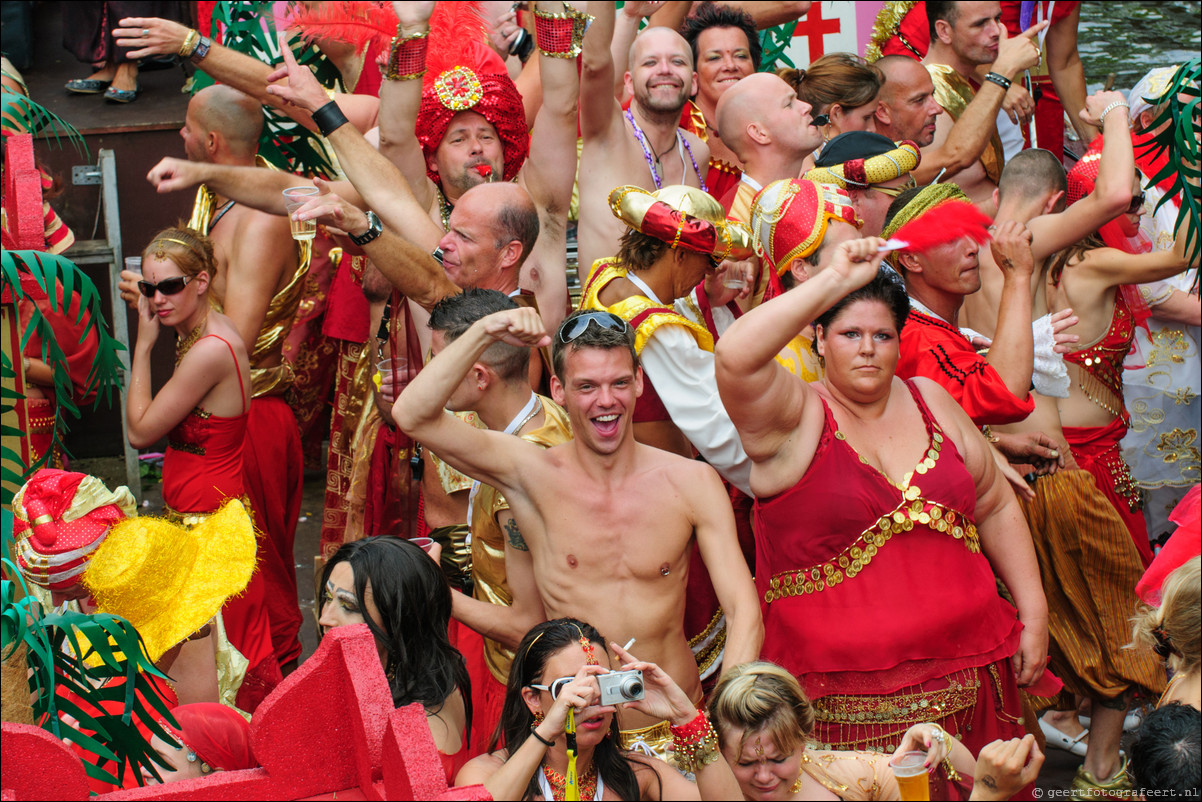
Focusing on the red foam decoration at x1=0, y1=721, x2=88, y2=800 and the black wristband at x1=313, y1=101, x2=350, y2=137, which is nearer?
the red foam decoration at x1=0, y1=721, x2=88, y2=800

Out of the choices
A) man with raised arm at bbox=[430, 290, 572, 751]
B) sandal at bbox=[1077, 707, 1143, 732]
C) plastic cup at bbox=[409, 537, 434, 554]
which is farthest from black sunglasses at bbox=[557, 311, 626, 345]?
sandal at bbox=[1077, 707, 1143, 732]

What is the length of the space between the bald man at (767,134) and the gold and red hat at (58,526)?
246cm

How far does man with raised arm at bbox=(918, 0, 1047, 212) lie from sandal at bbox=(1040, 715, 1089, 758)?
225cm

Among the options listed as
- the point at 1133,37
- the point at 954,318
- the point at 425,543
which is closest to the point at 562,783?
the point at 425,543

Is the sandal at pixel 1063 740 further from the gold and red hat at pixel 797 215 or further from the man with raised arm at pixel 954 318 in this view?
the gold and red hat at pixel 797 215

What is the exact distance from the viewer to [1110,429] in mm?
4750

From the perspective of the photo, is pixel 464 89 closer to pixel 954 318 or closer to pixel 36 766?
pixel 954 318

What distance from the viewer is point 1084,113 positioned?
479 cm

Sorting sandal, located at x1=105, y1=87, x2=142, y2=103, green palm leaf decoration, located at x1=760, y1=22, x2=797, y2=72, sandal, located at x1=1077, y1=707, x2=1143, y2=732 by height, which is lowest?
sandal, located at x1=1077, y1=707, x2=1143, y2=732

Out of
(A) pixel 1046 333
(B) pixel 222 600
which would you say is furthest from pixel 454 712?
(A) pixel 1046 333

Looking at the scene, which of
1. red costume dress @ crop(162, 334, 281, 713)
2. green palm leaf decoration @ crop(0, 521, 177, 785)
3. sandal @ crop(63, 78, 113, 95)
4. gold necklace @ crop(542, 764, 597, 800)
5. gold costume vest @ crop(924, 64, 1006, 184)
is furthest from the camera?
sandal @ crop(63, 78, 113, 95)

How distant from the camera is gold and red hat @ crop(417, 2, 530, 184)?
4883 millimetres

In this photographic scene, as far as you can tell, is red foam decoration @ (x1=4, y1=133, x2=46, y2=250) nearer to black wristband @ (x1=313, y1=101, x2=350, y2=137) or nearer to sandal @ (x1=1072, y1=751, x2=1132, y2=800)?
black wristband @ (x1=313, y1=101, x2=350, y2=137)

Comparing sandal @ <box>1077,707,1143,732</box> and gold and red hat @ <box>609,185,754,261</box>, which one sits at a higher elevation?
gold and red hat @ <box>609,185,754,261</box>
